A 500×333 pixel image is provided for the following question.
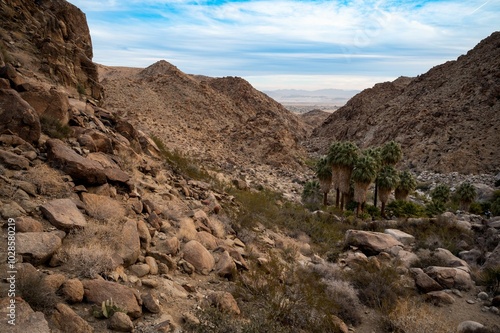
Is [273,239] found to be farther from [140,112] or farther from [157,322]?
[140,112]

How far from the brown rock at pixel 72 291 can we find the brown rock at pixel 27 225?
4.42 feet

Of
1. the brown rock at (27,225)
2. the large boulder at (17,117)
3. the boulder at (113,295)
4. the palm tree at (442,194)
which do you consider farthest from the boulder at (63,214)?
the palm tree at (442,194)

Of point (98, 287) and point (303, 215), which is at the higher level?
point (98, 287)

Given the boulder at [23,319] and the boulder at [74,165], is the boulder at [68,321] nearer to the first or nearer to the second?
the boulder at [23,319]

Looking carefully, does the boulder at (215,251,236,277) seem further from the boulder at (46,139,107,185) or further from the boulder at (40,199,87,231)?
the boulder at (46,139,107,185)

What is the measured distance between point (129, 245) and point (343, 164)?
21973 millimetres

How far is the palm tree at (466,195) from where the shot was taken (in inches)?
1224

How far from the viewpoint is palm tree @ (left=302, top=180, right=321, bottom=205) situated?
28475mm

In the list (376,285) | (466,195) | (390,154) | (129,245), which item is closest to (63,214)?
(129,245)

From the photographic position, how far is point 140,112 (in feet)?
119

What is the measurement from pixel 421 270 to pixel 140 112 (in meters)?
30.5

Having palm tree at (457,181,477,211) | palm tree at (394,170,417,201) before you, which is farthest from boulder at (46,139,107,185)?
palm tree at (457,181,477,211)

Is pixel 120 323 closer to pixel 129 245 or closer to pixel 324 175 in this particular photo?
pixel 129 245

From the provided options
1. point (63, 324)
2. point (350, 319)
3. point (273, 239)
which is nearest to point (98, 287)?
point (63, 324)
